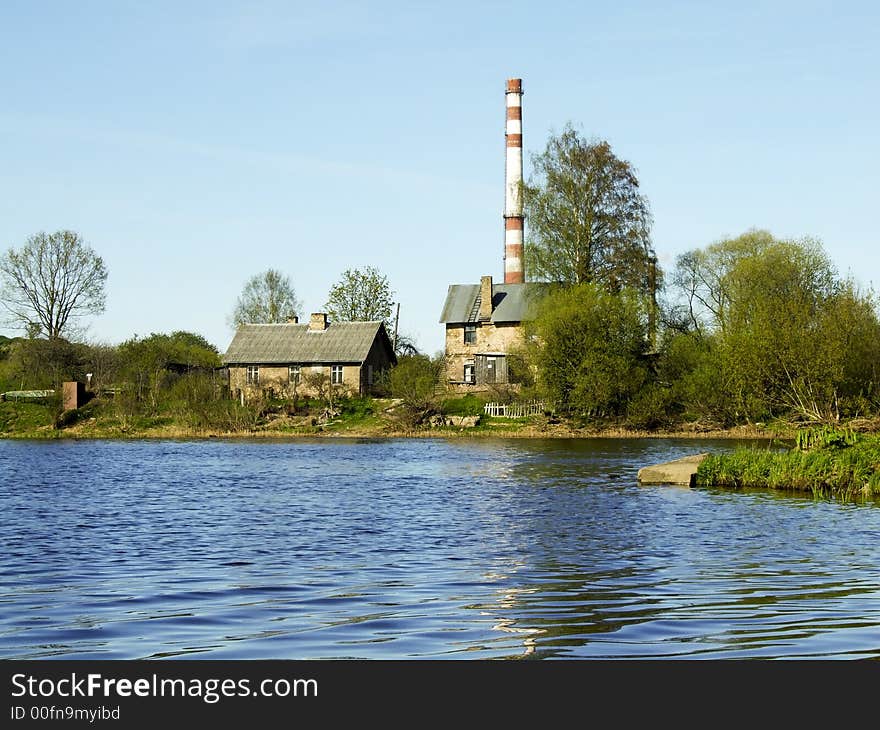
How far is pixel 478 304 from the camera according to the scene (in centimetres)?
7094

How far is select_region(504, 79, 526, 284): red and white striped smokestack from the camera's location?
6850cm

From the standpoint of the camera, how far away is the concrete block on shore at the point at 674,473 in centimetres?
2722

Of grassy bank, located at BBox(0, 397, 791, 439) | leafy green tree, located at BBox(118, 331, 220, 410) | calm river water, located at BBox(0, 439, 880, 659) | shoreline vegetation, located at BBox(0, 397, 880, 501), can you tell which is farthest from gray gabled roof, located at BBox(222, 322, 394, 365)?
calm river water, located at BBox(0, 439, 880, 659)

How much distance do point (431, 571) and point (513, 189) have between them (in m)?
56.2

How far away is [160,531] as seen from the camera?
19172 mm

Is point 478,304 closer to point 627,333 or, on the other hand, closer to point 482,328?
point 482,328

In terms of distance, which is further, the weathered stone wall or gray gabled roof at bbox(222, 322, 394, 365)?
gray gabled roof at bbox(222, 322, 394, 365)

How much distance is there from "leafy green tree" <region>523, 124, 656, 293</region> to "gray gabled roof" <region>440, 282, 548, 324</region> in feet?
22.3

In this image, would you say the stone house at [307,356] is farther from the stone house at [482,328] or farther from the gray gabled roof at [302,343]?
the stone house at [482,328]

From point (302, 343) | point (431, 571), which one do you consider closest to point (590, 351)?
point (302, 343)

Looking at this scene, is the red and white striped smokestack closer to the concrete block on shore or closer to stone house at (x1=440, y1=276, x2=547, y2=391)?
stone house at (x1=440, y1=276, x2=547, y2=391)
